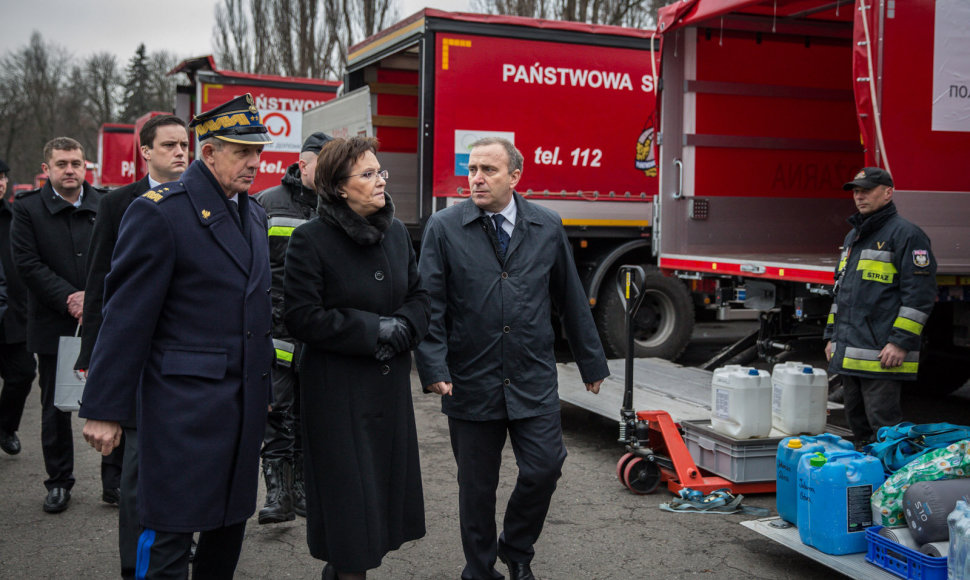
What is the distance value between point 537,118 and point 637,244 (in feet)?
5.58

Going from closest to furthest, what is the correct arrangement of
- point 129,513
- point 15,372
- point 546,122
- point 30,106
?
point 129,513 → point 15,372 → point 546,122 → point 30,106

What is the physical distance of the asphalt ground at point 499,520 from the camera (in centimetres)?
429

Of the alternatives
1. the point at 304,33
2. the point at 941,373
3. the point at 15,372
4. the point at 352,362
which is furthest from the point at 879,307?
the point at 304,33

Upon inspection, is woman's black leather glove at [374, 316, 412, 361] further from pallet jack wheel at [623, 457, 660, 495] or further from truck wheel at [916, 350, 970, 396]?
truck wheel at [916, 350, 970, 396]

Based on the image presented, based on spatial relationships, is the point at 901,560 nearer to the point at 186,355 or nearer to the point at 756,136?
the point at 186,355

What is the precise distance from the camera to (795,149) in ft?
29.7

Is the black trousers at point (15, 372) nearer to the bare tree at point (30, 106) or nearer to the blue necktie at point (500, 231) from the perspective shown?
the blue necktie at point (500, 231)

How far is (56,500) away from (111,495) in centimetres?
30

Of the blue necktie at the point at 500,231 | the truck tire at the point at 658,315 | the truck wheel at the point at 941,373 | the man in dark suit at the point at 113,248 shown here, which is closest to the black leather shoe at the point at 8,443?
the man in dark suit at the point at 113,248

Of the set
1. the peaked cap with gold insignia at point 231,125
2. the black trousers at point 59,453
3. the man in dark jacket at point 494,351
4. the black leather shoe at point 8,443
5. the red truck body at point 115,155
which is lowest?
the black leather shoe at point 8,443

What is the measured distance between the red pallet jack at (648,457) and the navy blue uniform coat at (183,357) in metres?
2.84

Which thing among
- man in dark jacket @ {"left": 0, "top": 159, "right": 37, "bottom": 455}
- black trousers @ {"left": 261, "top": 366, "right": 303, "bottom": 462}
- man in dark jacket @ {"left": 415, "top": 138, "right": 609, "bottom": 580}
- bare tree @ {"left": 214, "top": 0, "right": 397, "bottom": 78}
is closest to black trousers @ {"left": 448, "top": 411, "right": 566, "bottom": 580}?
man in dark jacket @ {"left": 415, "top": 138, "right": 609, "bottom": 580}

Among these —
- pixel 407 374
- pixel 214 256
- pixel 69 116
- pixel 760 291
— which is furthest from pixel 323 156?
pixel 69 116

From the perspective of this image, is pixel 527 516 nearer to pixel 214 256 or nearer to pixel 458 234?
pixel 458 234
